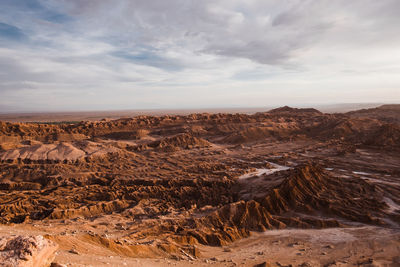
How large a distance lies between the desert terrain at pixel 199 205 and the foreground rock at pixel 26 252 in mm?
16

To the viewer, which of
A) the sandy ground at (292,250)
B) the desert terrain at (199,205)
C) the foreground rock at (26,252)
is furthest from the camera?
the desert terrain at (199,205)

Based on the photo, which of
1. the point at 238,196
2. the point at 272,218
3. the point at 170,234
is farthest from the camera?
the point at 238,196

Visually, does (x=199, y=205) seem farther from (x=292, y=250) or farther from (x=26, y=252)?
(x=26, y=252)

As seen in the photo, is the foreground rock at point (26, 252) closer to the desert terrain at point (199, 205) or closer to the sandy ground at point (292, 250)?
the desert terrain at point (199, 205)

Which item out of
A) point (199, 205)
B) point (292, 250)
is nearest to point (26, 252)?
point (292, 250)

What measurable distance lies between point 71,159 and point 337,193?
18.4m

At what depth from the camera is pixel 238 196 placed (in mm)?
13266

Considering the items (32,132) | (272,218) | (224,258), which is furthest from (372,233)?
(32,132)

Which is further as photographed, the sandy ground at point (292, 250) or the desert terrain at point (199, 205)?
the desert terrain at point (199, 205)

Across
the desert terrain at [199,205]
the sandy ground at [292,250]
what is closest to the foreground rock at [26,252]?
the desert terrain at [199,205]

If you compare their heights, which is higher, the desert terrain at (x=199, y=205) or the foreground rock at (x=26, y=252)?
the foreground rock at (x=26, y=252)

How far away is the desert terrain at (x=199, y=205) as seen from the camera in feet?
21.3

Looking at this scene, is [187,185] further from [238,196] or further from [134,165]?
[134,165]

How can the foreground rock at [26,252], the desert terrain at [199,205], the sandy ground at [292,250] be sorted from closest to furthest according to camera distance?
1. the foreground rock at [26,252]
2. the sandy ground at [292,250]
3. the desert terrain at [199,205]
